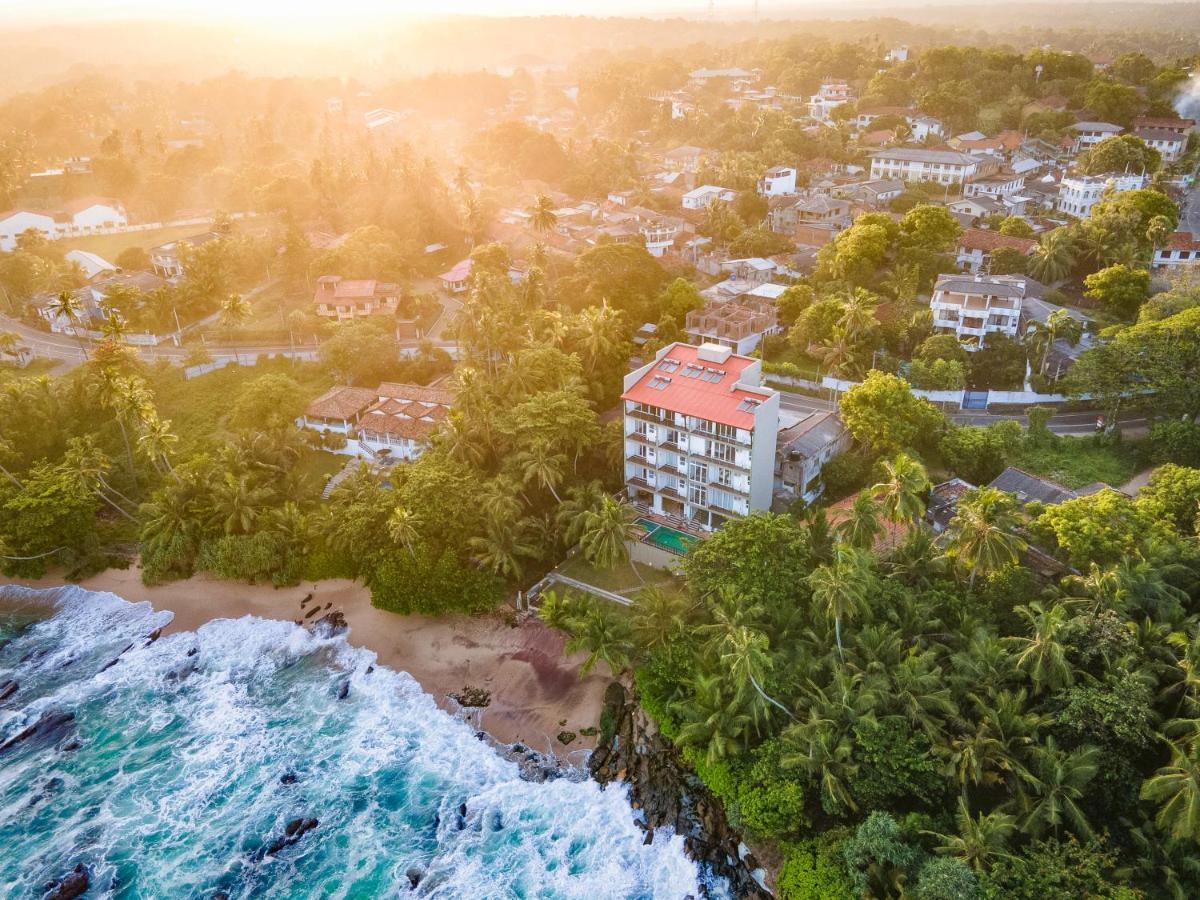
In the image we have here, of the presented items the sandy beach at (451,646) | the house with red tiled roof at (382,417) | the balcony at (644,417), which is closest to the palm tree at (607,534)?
the sandy beach at (451,646)

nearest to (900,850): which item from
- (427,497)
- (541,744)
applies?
(541,744)

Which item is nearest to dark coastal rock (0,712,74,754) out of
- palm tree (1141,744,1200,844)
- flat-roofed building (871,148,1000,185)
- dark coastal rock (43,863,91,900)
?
dark coastal rock (43,863,91,900)

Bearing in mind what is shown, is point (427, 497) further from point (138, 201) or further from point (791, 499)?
point (138, 201)

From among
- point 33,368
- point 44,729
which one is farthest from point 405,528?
point 33,368

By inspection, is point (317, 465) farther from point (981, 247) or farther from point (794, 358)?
point (981, 247)

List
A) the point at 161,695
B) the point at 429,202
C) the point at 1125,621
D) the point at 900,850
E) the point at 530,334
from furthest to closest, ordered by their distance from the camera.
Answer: the point at 429,202 < the point at 530,334 < the point at 161,695 < the point at 1125,621 < the point at 900,850

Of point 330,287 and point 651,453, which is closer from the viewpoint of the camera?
point 651,453

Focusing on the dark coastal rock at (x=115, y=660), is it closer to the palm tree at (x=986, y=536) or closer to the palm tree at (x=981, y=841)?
the palm tree at (x=981, y=841)
